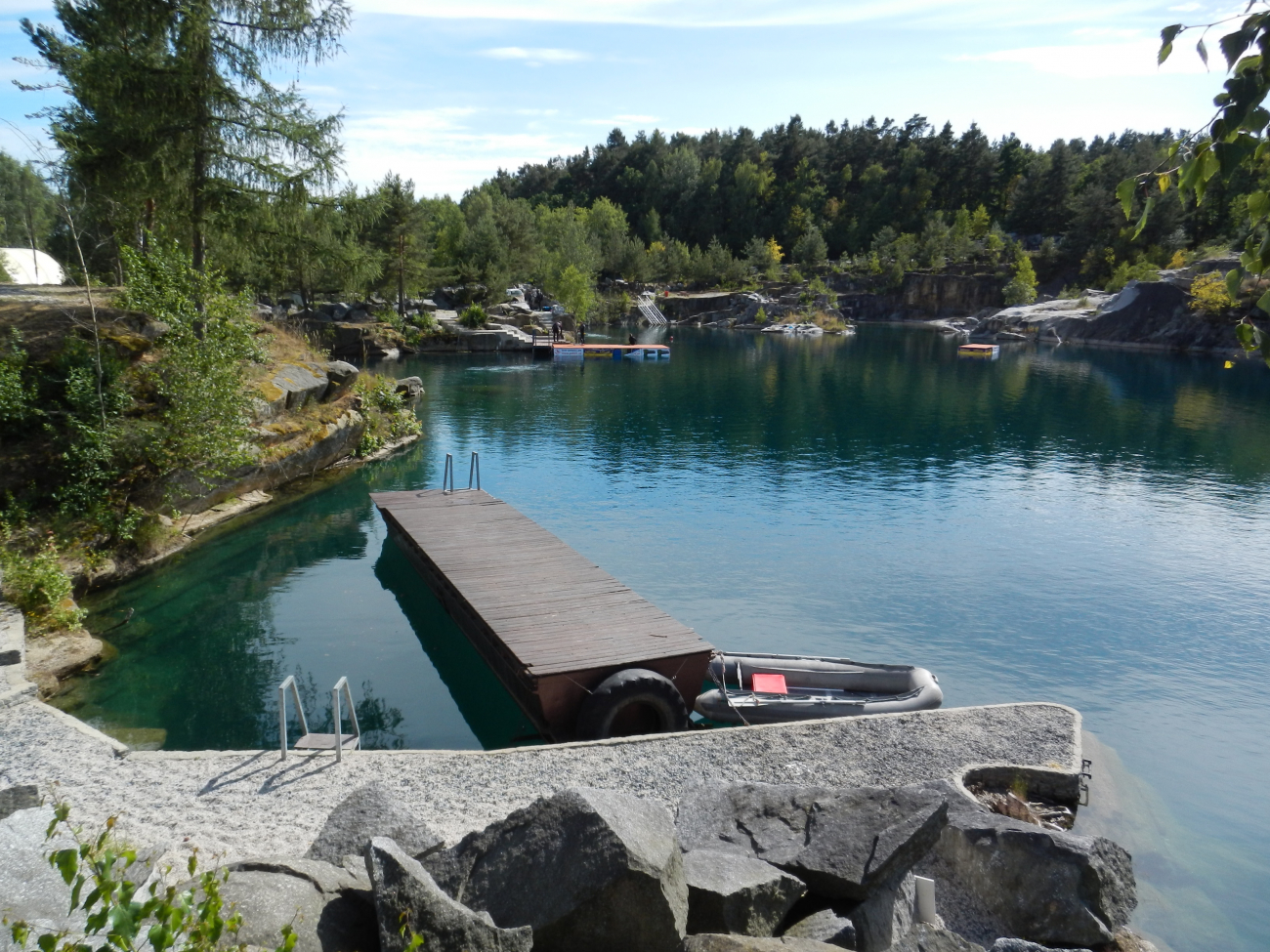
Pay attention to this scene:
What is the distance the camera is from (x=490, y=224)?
8794cm

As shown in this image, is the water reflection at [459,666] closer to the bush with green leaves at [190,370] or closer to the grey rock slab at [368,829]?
the bush with green leaves at [190,370]

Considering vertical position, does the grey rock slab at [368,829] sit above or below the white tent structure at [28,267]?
below

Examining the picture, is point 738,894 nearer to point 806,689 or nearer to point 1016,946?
point 1016,946

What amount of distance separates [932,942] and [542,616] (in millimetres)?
9697

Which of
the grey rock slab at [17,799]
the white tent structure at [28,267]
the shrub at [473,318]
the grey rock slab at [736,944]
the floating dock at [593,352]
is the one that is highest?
the white tent structure at [28,267]

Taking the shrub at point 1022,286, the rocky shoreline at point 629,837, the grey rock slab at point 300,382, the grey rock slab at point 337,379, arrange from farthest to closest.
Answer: the shrub at point 1022,286 → the grey rock slab at point 337,379 → the grey rock slab at point 300,382 → the rocky shoreline at point 629,837

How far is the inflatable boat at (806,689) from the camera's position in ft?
45.5

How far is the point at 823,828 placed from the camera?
344 inches

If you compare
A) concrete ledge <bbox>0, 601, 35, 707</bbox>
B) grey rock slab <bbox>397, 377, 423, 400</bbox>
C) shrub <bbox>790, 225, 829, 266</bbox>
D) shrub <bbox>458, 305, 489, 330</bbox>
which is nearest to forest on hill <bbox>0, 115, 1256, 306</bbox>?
shrub <bbox>790, 225, 829, 266</bbox>

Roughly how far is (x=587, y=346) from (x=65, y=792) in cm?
6129

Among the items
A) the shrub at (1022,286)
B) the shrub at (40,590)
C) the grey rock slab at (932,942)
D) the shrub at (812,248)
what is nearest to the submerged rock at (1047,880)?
the grey rock slab at (932,942)

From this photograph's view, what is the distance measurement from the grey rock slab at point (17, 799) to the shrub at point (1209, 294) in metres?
87.9

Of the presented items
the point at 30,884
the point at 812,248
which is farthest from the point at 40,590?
the point at 812,248

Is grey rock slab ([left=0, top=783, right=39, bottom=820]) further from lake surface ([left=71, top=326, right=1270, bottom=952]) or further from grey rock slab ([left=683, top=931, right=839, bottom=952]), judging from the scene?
lake surface ([left=71, top=326, right=1270, bottom=952])
